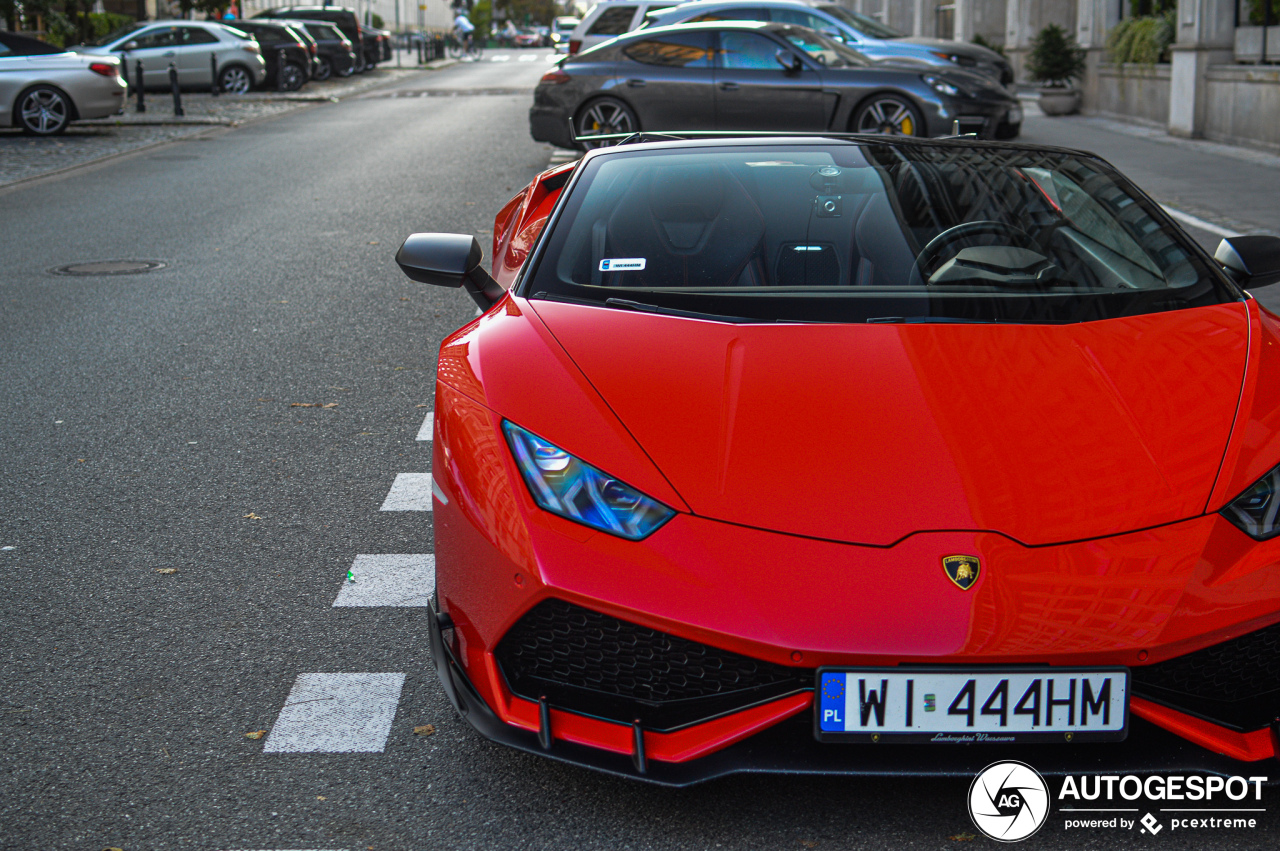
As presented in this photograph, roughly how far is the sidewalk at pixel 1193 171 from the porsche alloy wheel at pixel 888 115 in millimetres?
1389

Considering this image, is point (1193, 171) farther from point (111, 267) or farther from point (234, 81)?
point (234, 81)

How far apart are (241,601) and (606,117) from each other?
12.0m

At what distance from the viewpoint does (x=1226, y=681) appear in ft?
8.05

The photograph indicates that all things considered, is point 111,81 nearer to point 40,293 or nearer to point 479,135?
point 479,135

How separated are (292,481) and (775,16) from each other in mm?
14943

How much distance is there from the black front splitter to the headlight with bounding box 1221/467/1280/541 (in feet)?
1.37

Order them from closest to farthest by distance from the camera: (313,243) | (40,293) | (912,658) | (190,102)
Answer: (912,658) < (40,293) < (313,243) < (190,102)

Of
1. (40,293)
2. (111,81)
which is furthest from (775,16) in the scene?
(40,293)

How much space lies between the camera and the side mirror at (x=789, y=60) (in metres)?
14.4

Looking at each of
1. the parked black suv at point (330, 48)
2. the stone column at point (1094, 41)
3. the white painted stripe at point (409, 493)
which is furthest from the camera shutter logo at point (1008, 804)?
the parked black suv at point (330, 48)

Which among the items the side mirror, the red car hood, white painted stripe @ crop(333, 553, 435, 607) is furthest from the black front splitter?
the side mirror

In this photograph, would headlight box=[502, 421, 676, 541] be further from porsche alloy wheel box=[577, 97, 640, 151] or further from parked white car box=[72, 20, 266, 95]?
parked white car box=[72, 20, 266, 95]

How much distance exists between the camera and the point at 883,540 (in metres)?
2.45

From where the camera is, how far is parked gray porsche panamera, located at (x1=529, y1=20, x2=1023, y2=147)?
14312 mm
